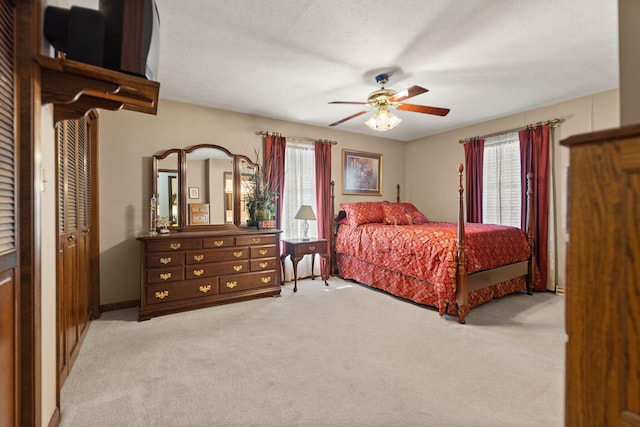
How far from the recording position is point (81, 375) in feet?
6.51

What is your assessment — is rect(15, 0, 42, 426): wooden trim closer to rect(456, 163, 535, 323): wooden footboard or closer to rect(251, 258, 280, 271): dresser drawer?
rect(251, 258, 280, 271): dresser drawer

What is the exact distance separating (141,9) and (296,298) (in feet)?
10.3

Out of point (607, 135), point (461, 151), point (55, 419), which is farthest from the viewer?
point (461, 151)

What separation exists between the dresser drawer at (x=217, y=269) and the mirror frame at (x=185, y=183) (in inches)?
24.1

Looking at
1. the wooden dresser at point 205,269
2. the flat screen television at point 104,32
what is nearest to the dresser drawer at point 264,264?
the wooden dresser at point 205,269

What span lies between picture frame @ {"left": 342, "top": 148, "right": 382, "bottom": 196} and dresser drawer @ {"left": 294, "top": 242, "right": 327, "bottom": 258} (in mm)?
1242

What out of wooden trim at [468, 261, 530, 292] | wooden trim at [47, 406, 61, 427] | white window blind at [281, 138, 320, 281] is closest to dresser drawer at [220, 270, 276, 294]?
white window blind at [281, 138, 320, 281]

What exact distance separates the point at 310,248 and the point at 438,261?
173cm

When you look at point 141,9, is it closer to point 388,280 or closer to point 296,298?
point 296,298

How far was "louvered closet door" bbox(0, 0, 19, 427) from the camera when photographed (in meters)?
1.01

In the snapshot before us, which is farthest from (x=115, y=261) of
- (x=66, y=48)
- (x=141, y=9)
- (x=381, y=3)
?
(x=381, y=3)

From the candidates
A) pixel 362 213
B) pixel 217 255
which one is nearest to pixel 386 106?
pixel 362 213

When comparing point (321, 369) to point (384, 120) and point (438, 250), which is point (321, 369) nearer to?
point (438, 250)

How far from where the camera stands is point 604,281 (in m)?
0.56
